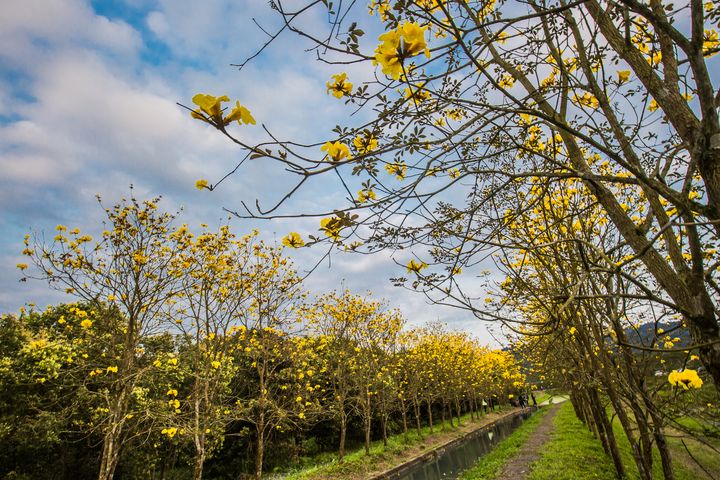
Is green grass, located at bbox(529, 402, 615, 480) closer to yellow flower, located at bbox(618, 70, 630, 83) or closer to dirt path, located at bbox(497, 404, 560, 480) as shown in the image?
dirt path, located at bbox(497, 404, 560, 480)

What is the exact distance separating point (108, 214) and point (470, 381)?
27.5 metres

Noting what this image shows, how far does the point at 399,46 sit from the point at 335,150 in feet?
1.15

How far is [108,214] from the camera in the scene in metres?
6.22

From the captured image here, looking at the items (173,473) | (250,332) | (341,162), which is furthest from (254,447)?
(341,162)

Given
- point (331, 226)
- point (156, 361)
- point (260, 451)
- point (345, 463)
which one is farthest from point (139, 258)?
point (345, 463)

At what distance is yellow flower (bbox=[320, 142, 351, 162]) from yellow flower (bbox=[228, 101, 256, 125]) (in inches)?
8.8

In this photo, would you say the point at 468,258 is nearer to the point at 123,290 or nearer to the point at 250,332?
the point at 123,290

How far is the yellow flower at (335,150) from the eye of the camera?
1.06 metres

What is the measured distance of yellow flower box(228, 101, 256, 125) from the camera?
0.99 m

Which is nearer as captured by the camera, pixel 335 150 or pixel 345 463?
pixel 335 150

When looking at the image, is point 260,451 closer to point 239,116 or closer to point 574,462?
point 574,462

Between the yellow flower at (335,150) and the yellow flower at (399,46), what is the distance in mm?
269

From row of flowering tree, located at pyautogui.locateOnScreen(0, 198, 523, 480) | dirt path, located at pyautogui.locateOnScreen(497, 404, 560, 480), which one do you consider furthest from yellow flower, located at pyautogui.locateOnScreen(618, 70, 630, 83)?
dirt path, located at pyautogui.locateOnScreen(497, 404, 560, 480)

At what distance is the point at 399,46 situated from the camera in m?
1.04
